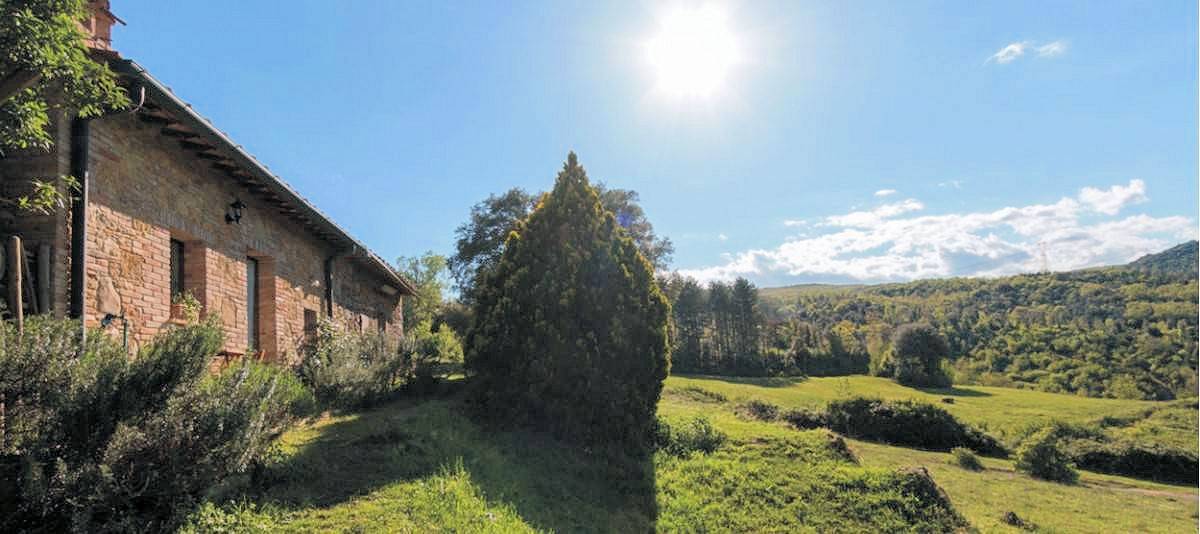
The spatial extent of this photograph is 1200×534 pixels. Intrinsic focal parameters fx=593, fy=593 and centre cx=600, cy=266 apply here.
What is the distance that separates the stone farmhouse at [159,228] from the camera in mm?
5184

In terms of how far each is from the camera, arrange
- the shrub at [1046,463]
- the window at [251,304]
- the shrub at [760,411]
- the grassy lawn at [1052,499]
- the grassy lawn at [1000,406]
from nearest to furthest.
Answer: the grassy lawn at [1052,499]
the window at [251,304]
the shrub at [1046,463]
the shrub at [760,411]
the grassy lawn at [1000,406]

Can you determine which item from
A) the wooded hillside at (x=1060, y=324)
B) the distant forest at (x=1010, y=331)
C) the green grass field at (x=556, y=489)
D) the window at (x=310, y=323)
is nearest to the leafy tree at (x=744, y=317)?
the distant forest at (x=1010, y=331)

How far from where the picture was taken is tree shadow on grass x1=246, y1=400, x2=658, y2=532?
4.69 metres

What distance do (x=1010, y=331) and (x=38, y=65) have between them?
72726 mm

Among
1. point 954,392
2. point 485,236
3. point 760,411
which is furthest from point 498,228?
point 954,392

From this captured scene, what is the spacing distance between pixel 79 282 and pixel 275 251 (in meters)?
4.47

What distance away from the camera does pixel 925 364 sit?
126 ft

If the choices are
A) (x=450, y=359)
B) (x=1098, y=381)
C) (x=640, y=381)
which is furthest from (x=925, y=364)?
(x=640, y=381)

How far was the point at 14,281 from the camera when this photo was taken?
15.3ft

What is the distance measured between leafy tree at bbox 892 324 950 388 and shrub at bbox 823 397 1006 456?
2258cm

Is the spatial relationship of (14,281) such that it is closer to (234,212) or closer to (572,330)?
(234,212)

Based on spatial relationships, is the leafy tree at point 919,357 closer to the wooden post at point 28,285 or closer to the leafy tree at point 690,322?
the leafy tree at point 690,322

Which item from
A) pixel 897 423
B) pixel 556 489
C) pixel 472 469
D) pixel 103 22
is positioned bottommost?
pixel 897 423

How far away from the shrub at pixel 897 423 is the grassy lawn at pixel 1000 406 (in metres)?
1.87
